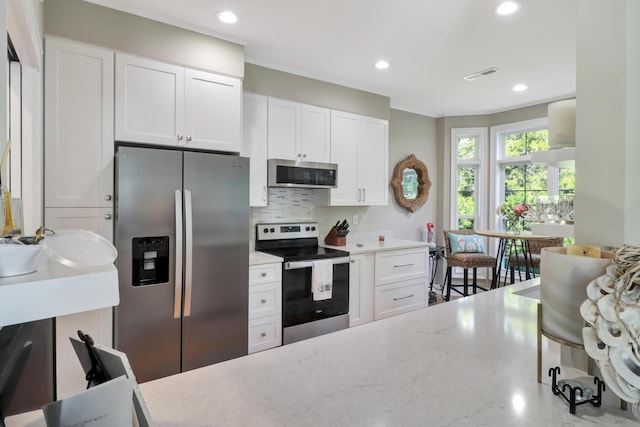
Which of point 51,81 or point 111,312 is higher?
point 51,81

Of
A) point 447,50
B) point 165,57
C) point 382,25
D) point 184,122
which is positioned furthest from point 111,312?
point 447,50

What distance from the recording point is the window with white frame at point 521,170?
180 inches

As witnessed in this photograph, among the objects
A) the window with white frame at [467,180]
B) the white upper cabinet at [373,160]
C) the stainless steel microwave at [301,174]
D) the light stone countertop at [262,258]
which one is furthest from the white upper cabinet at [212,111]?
the window with white frame at [467,180]

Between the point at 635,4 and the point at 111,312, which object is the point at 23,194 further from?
the point at 635,4

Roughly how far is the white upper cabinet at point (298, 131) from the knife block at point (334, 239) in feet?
2.54

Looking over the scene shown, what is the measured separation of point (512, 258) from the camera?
4.35 metres

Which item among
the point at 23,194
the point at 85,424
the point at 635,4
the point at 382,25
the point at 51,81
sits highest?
the point at 382,25

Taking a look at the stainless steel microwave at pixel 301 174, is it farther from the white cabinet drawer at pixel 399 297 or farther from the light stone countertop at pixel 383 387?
the light stone countertop at pixel 383 387

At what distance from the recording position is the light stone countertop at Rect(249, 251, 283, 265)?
9.36 feet

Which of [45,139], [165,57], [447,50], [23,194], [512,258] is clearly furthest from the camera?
[512,258]

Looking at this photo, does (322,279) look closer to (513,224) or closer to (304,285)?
(304,285)

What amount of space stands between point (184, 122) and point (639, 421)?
109 inches

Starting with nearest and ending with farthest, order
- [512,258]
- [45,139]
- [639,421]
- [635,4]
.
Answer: [639,421] → [635,4] → [45,139] → [512,258]

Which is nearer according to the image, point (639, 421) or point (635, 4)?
point (639, 421)
